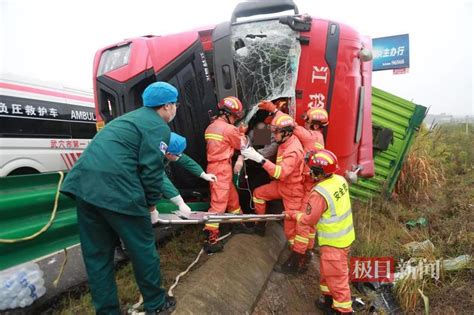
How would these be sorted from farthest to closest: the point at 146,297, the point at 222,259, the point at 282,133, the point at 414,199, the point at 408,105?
1. the point at 414,199
2. the point at 408,105
3. the point at 282,133
4. the point at 222,259
5. the point at 146,297

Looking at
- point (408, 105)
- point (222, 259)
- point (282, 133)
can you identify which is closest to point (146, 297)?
point (222, 259)

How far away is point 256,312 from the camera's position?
8.35 ft

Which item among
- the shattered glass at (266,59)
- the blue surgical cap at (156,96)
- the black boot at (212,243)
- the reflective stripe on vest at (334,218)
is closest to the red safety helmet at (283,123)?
the shattered glass at (266,59)

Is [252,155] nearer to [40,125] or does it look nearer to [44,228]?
[44,228]

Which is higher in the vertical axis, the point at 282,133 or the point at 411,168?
the point at 282,133

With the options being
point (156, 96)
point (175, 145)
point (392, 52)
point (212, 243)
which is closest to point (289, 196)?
point (212, 243)

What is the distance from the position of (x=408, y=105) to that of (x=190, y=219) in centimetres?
509

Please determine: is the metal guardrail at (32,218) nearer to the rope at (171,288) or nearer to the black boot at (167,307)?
the rope at (171,288)

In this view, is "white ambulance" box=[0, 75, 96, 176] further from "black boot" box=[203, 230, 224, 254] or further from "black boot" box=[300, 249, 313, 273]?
"black boot" box=[300, 249, 313, 273]

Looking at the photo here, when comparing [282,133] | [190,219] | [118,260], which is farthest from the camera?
[282,133]

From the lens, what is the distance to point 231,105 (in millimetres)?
3312

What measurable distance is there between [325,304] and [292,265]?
46 cm

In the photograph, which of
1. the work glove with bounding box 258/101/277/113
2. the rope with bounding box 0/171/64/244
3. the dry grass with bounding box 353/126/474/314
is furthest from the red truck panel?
the rope with bounding box 0/171/64/244

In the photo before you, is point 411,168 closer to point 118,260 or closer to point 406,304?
point 406,304
